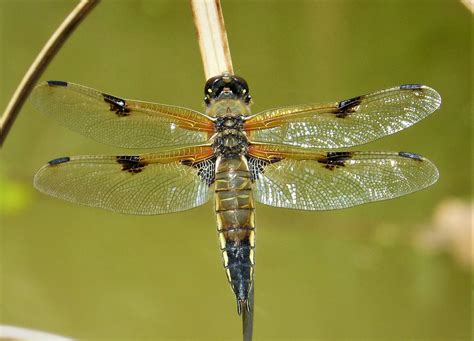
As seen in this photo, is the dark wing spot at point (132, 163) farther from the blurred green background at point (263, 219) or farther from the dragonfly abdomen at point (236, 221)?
the blurred green background at point (263, 219)

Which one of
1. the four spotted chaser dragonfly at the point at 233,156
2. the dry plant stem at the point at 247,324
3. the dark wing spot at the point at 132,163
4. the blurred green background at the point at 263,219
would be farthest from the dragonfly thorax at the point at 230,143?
the blurred green background at the point at 263,219

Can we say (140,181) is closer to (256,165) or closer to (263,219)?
(256,165)

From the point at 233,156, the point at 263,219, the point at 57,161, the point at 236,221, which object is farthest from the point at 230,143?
the point at 263,219

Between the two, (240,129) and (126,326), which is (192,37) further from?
(240,129)

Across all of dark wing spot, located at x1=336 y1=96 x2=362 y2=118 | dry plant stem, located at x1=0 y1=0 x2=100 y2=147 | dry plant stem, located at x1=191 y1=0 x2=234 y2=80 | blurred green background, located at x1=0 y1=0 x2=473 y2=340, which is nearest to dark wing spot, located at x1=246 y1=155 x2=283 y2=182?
dark wing spot, located at x1=336 y1=96 x2=362 y2=118

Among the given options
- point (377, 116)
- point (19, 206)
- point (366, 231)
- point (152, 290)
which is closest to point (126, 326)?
point (152, 290)

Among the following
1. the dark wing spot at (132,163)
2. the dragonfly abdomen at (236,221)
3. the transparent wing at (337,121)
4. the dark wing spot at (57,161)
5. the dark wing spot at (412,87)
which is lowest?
the dragonfly abdomen at (236,221)

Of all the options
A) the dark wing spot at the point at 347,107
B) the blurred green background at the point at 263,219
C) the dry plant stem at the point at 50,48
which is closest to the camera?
the dry plant stem at the point at 50,48
